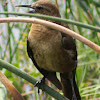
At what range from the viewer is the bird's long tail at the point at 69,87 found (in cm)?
170

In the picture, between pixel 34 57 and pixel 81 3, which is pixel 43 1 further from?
pixel 81 3

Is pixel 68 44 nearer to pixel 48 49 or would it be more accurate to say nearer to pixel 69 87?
pixel 48 49

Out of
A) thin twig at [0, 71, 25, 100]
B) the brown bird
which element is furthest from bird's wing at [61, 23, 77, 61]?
thin twig at [0, 71, 25, 100]

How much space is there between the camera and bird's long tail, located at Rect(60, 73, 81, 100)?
1698mm

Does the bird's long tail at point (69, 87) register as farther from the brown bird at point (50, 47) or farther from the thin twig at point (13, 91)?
the thin twig at point (13, 91)

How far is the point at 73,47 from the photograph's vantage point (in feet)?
5.33

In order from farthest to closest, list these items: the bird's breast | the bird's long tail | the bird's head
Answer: the bird's long tail
the bird's head
the bird's breast

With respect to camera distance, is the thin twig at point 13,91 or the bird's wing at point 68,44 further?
the bird's wing at point 68,44

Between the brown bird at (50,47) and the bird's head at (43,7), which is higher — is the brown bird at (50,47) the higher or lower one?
the lower one

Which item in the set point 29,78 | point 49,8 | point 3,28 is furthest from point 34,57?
point 3,28

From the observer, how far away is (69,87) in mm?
1788

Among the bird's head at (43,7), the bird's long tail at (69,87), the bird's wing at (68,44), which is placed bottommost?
the bird's long tail at (69,87)

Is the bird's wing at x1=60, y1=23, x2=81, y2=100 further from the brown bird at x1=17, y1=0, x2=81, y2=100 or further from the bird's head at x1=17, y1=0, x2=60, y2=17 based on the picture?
the bird's head at x1=17, y1=0, x2=60, y2=17

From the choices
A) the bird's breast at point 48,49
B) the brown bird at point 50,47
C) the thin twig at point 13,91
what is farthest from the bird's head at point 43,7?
the thin twig at point 13,91
